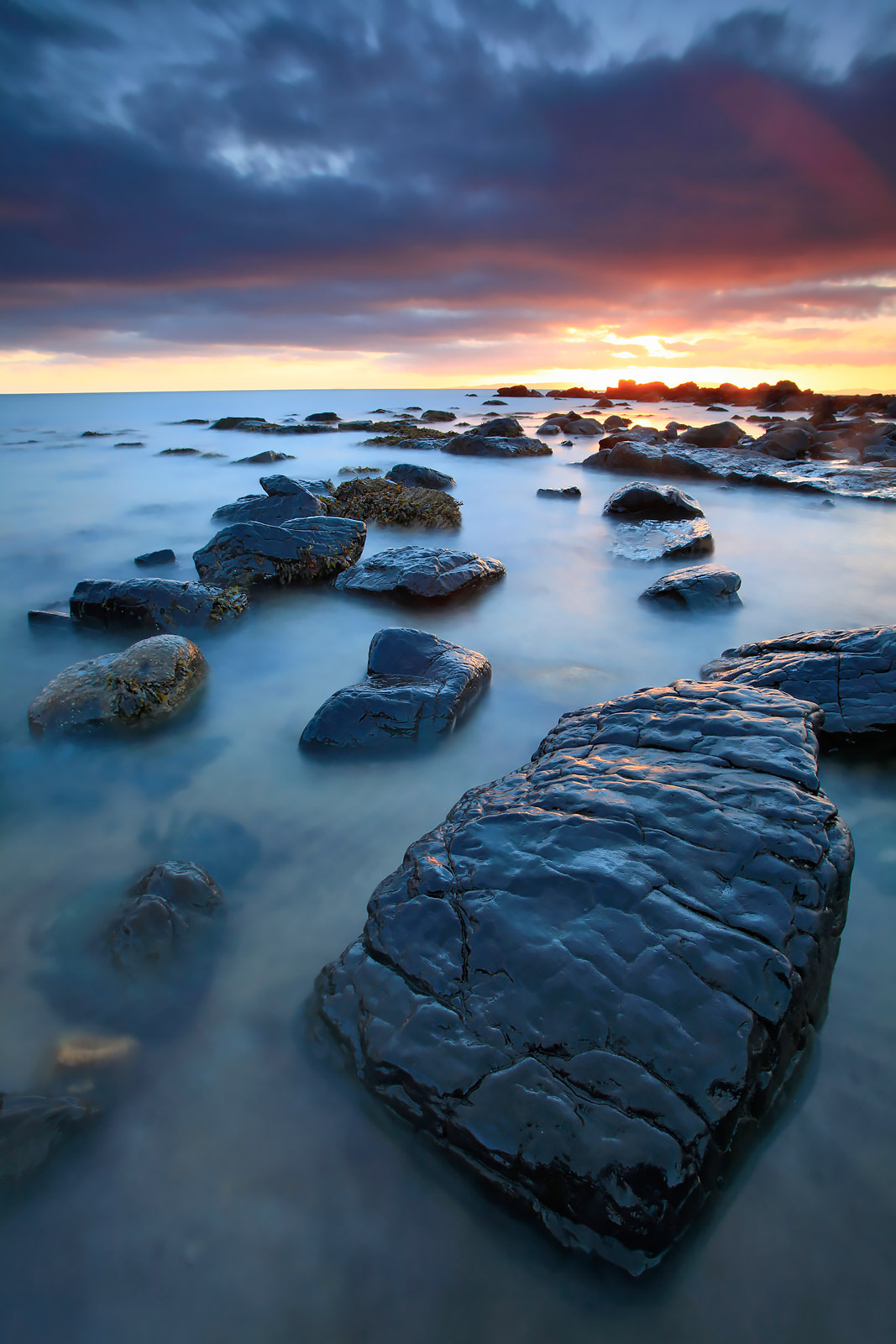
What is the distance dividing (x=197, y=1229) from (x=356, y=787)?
79.3 inches

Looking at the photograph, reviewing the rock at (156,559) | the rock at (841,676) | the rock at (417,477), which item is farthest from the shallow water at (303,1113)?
the rock at (417,477)

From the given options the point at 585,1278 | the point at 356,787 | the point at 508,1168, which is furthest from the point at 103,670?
the point at 585,1278

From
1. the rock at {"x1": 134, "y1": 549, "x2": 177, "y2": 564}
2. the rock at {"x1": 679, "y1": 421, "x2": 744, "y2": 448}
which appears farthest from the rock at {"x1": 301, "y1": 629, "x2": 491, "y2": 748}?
the rock at {"x1": 679, "y1": 421, "x2": 744, "y2": 448}

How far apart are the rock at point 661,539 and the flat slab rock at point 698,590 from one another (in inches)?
70.0

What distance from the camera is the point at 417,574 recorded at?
21.1ft

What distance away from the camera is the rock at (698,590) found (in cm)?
629

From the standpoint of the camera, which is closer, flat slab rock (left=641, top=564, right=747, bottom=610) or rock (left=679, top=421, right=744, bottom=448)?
flat slab rock (left=641, top=564, right=747, bottom=610)

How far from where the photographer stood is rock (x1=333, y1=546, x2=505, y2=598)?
6.42 metres

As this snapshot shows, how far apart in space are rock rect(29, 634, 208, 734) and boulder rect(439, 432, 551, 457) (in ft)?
52.0

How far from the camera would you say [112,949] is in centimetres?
238

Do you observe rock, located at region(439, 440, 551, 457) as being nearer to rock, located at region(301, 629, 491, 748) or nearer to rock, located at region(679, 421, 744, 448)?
rock, located at region(679, 421, 744, 448)

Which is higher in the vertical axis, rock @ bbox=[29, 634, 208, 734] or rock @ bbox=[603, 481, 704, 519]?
rock @ bbox=[603, 481, 704, 519]

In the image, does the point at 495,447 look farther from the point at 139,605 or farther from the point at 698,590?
the point at 139,605

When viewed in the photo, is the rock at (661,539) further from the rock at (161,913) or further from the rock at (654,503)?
the rock at (161,913)
